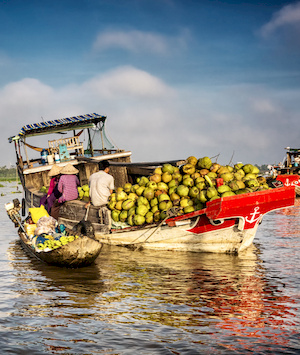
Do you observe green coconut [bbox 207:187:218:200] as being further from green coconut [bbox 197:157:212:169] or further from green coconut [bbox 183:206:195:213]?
green coconut [bbox 197:157:212:169]

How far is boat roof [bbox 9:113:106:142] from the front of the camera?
16.8 metres

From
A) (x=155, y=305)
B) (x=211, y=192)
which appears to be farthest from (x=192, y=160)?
(x=155, y=305)

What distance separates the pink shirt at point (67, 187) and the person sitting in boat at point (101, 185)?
3.15ft

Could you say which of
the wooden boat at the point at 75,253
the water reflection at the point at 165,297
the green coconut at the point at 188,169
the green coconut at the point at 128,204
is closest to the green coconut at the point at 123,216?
the green coconut at the point at 128,204

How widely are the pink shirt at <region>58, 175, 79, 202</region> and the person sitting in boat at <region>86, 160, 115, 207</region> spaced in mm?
960

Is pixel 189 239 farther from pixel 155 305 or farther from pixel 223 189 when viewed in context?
pixel 155 305

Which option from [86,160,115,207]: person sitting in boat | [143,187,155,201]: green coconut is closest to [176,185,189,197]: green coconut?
[143,187,155,201]: green coconut

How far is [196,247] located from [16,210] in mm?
5863

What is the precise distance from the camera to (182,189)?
933 centimetres

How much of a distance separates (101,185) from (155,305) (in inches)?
199

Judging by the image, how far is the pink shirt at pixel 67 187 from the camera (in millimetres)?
11141

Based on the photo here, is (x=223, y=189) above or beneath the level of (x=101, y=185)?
beneath

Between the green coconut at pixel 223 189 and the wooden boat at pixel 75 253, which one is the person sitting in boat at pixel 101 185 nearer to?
the wooden boat at pixel 75 253

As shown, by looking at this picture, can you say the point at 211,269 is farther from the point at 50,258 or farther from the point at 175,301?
the point at 50,258
